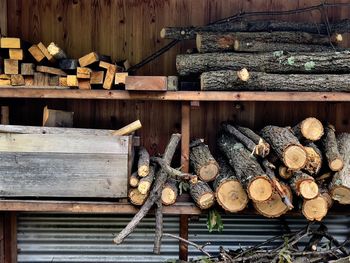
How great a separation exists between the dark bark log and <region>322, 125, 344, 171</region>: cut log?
34 centimetres

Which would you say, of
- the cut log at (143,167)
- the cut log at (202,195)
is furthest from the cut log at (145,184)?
the cut log at (202,195)

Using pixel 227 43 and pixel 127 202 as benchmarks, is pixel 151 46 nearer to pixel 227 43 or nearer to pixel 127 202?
pixel 227 43

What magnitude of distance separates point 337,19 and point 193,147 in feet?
5.03

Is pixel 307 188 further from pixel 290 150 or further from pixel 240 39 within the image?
pixel 240 39

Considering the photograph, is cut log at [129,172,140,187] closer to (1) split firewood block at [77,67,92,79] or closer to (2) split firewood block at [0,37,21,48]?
(1) split firewood block at [77,67,92,79]

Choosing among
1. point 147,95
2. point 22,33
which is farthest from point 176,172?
point 22,33

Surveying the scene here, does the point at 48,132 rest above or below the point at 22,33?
below

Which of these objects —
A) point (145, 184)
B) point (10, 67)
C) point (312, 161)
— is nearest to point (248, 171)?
point (312, 161)

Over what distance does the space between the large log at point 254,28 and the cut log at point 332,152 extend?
0.75 meters

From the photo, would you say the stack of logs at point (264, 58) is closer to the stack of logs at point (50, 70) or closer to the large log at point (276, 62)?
the large log at point (276, 62)

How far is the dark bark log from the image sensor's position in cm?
249

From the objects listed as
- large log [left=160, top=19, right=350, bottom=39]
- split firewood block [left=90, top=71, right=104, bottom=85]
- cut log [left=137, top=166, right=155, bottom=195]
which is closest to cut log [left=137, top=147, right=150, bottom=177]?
cut log [left=137, top=166, right=155, bottom=195]

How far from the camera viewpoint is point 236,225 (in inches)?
123

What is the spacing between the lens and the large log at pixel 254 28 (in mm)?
2760
